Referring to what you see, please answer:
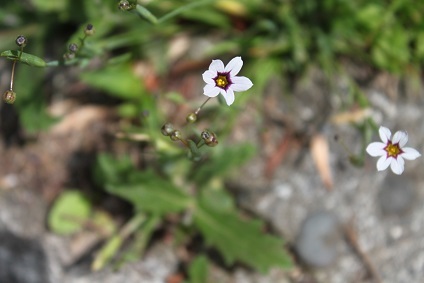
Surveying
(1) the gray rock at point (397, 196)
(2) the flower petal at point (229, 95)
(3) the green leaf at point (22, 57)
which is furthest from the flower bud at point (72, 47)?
(1) the gray rock at point (397, 196)

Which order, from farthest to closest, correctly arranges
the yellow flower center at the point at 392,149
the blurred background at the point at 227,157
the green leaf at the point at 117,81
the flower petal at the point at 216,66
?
the green leaf at the point at 117,81 < the blurred background at the point at 227,157 < the yellow flower center at the point at 392,149 < the flower petal at the point at 216,66

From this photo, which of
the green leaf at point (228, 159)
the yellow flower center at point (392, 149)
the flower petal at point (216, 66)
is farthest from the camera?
the green leaf at point (228, 159)

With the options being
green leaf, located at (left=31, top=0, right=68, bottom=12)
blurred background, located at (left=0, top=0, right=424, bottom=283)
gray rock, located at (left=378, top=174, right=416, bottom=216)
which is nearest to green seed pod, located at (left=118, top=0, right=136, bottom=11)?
blurred background, located at (left=0, top=0, right=424, bottom=283)

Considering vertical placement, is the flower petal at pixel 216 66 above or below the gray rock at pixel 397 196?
below

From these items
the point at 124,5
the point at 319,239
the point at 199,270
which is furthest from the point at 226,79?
the point at 319,239

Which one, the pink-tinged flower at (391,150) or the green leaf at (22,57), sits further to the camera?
the pink-tinged flower at (391,150)

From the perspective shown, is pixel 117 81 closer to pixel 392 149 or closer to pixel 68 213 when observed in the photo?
pixel 68 213

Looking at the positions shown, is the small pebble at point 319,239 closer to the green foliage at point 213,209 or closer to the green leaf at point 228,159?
the green foliage at point 213,209

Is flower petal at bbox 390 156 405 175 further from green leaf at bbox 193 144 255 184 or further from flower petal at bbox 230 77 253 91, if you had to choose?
green leaf at bbox 193 144 255 184
